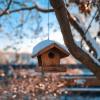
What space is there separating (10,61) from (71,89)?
5.02 ft

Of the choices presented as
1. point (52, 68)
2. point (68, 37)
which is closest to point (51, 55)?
point (52, 68)

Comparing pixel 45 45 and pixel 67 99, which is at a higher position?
pixel 45 45

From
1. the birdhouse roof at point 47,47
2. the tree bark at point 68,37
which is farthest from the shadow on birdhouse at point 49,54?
the tree bark at point 68,37

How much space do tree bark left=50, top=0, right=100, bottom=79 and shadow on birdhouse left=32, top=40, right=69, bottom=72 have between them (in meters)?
0.39

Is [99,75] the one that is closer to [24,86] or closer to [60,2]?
[60,2]

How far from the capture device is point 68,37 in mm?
3727

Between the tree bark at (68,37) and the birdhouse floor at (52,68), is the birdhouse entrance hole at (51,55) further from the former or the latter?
the tree bark at (68,37)

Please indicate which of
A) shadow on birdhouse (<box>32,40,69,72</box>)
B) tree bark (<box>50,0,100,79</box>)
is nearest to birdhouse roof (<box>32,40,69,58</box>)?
shadow on birdhouse (<box>32,40,69,72</box>)

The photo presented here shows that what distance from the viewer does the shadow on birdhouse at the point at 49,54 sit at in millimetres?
4273

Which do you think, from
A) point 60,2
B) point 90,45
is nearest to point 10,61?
point 90,45

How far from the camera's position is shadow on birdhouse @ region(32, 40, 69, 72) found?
4.27m

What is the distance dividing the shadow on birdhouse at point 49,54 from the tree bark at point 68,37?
0.39 metres

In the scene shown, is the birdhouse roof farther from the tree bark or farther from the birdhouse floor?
the tree bark

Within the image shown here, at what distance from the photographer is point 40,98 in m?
7.34
